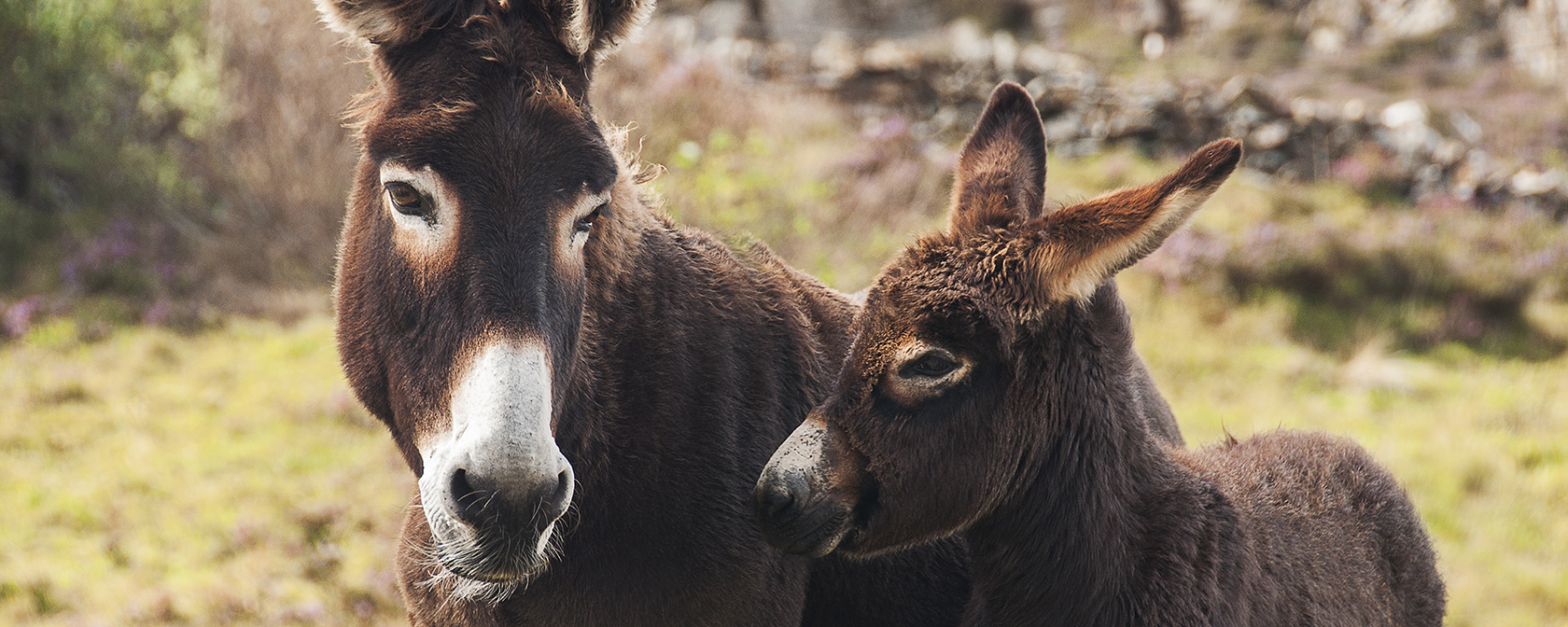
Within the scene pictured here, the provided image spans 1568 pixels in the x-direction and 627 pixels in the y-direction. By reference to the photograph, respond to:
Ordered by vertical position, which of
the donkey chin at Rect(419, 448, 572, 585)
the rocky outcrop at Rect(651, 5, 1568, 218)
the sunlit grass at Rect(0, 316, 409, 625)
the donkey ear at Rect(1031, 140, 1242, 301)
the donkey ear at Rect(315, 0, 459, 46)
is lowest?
the sunlit grass at Rect(0, 316, 409, 625)

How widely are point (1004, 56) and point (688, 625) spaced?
14.3 m

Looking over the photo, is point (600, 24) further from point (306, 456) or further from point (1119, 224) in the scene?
point (306, 456)

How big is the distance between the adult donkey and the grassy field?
4.35 ft

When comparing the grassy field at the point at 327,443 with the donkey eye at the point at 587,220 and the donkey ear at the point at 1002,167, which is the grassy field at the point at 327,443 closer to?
the donkey ear at the point at 1002,167

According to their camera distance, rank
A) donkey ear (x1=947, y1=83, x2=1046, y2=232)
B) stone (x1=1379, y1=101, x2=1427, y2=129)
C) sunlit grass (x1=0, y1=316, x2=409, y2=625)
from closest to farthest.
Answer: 1. donkey ear (x1=947, y1=83, x2=1046, y2=232)
2. sunlit grass (x1=0, y1=316, x2=409, y2=625)
3. stone (x1=1379, y1=101, x2=1427, y2=129)

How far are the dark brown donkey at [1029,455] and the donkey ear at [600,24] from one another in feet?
3.51

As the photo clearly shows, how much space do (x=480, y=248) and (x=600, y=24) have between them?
84cm

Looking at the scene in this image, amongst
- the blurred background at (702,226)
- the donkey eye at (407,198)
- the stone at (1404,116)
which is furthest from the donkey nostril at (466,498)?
the stone at (1404,116)

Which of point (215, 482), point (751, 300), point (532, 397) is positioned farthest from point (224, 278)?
point (532, 397)

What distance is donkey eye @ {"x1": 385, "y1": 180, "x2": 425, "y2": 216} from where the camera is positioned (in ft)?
8.32

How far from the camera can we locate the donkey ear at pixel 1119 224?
8.36 feet

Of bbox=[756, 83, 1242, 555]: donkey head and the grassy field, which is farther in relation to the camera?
the grassy field

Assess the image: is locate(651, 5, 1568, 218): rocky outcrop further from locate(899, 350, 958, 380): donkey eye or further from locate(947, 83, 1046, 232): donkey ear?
locate(899, 350, 958, 380): donkey eye

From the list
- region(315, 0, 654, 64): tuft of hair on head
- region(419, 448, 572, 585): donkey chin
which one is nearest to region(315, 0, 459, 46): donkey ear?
region(315, 0, 654, 64): tuft of hair on head
